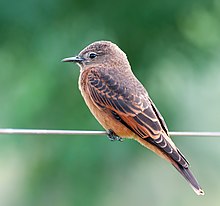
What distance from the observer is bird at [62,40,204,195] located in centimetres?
509

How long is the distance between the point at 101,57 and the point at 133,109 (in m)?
0.76

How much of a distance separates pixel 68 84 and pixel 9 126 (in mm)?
674

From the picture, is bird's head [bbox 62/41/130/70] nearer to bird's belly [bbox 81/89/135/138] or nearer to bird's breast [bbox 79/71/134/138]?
bird's breast [bbox 79/71/134/138]

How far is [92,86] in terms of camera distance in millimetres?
5566

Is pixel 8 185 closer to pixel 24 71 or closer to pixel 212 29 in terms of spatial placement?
pixel 24 71

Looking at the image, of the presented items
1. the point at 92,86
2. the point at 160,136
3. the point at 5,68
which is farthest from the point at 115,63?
the point at 5,68

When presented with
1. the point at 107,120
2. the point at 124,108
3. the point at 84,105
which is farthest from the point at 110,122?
the point at 84,105

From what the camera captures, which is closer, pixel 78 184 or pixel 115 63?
pixel 115 63

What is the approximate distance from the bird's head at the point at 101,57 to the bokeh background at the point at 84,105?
141cm

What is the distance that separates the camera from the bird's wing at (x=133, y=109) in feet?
16.7

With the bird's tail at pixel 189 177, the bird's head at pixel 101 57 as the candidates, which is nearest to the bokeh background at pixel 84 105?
the bird's head at pixel 101 57

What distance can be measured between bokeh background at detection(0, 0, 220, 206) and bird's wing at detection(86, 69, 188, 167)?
74.0 inches

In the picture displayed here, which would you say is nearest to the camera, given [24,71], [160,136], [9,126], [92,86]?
[160,136]

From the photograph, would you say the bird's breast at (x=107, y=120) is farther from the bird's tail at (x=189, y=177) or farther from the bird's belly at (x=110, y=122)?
the bird's tail at (x=189, y=177)
